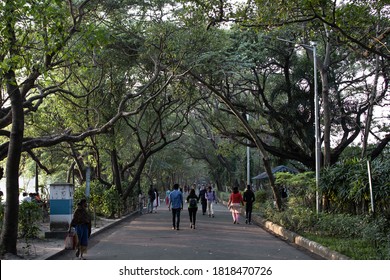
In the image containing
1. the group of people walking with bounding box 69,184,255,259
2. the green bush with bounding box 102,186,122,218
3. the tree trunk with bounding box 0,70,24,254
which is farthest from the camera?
the green bush with bounding box 102,186,122,218

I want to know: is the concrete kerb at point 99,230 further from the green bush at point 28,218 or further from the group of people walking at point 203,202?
the group of people walking at point 203,202

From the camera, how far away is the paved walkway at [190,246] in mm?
11484

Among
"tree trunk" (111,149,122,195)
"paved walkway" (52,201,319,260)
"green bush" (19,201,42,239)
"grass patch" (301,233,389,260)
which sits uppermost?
"tree trunk" (111,149,122,195)

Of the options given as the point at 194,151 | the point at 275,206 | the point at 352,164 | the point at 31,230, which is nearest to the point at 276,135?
the point at 275,206

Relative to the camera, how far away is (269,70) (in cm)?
2734

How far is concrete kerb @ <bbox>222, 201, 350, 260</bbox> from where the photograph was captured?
440 inches

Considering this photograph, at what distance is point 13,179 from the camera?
1082 centimetres

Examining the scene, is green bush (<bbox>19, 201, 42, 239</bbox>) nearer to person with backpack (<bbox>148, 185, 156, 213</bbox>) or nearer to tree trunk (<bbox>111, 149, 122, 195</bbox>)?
tree trunk (<bbox>111, 149, 122, 195</bbox>)

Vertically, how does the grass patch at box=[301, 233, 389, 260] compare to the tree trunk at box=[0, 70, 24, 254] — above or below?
below

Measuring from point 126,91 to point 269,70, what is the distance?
7692 mm

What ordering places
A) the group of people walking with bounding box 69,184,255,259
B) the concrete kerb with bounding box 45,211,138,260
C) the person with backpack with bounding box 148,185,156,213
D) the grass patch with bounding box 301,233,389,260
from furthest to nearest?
the person with backpack with bounding box 148,185,156,213 → the concrete kerb with bounding box 45,211,138,260 → the group of people walking with bounding box 69,184,255,259 → the grass patch with bounding box 301,233,389,260

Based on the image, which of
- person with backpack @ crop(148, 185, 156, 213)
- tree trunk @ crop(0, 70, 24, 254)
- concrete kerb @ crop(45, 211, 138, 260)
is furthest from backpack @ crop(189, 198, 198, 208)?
person with backpack @ crop(148, 185, 156, 213)

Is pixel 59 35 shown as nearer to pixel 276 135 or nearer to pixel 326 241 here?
pixel 326 241

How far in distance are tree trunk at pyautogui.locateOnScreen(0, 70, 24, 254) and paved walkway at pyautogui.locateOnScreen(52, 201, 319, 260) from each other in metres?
1.46
